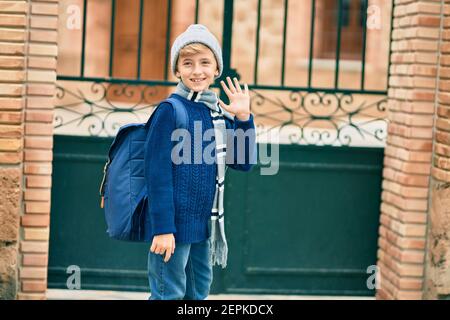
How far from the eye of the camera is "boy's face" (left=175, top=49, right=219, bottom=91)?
12.3 feet

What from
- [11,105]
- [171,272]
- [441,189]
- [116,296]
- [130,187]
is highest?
[11,105]

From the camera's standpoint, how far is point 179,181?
370 cm

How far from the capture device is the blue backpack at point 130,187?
3.66 metres

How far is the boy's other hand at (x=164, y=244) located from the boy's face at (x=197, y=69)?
66cm

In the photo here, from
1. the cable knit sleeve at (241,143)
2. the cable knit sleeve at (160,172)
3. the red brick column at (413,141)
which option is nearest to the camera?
the cable knit sleeve at (160,172)

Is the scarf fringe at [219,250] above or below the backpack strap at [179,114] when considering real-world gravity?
below

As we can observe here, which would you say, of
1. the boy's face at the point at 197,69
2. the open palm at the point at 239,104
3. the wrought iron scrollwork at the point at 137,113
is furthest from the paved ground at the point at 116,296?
the boy's face at the point at 197,69

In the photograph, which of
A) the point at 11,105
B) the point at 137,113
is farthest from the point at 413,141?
the point at 11,105

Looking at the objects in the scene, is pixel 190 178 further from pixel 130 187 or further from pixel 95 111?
pixel 95 111

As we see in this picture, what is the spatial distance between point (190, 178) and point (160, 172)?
18 cm

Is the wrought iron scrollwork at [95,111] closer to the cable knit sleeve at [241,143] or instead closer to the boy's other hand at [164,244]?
the cable knit sleeve at [241,143]

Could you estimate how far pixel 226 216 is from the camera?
19.2ft

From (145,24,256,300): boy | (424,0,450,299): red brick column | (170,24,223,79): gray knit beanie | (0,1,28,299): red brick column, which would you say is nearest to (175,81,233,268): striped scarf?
(145,24,256,300): boy

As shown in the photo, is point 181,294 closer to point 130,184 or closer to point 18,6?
point 130,184
